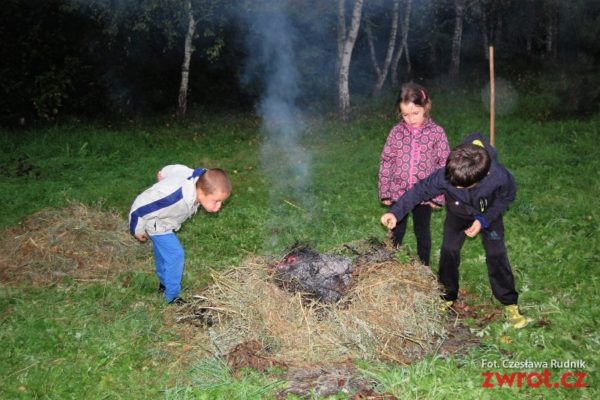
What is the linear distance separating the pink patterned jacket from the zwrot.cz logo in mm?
1694

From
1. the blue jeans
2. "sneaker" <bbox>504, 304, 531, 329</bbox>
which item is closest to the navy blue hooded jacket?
"sneaker" <bbox>504, 304, 531, 329</bbox>

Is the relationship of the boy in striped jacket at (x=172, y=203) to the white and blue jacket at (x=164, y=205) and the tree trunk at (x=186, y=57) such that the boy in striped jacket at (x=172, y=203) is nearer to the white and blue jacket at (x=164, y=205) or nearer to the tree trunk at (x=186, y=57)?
the white and blue jacket at (x=164, y=205)

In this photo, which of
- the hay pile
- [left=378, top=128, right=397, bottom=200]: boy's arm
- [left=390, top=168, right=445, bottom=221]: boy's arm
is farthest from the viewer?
[left=378, top=128, right=397, bottom=200]: boy's arm

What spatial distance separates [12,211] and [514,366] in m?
6.93

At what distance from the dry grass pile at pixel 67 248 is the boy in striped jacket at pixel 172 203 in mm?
1451

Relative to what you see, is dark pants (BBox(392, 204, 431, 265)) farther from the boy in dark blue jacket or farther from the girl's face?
the girl's face

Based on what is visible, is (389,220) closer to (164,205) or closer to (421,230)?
(421,230)

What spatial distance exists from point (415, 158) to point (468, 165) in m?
1.07

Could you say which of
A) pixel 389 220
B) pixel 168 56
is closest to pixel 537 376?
pixel 389 220

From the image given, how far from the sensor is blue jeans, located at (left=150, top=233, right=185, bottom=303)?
199 inches

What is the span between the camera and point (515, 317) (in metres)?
4.79

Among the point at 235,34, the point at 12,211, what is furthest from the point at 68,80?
the point at 12,211

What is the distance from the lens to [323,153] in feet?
38.4

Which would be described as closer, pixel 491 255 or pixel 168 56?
pixel 491 255
